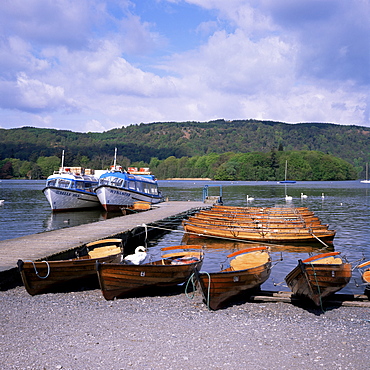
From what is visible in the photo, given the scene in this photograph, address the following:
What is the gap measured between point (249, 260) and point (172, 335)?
17.0 ft

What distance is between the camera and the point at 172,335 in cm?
873

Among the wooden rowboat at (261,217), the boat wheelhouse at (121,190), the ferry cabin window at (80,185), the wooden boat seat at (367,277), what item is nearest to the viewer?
the wooden boat seat at (367,277)

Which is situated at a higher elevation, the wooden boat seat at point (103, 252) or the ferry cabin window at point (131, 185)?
the ferry cabin window at point (131, 185)

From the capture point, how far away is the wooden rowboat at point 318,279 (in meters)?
10.6

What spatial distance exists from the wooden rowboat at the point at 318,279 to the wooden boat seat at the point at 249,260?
6.04ft

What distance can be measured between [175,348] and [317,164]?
191m

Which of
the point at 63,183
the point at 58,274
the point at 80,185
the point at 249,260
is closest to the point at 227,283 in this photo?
the point at 249,260

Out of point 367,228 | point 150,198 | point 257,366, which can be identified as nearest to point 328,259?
point 257,366

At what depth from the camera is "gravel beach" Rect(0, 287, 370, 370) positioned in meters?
7.50

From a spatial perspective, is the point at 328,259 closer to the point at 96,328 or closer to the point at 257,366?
the point at 257,366

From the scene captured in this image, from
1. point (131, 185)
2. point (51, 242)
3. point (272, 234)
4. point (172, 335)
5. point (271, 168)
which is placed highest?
point (271, 168)

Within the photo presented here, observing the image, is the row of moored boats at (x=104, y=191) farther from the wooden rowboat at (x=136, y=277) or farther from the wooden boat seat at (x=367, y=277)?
the wooden boat seat at (x=367, y=277)

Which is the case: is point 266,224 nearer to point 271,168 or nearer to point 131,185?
point 131,185

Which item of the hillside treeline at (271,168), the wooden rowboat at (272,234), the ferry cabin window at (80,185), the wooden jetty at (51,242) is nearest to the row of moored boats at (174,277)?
the wooden jetty at (51,242)
